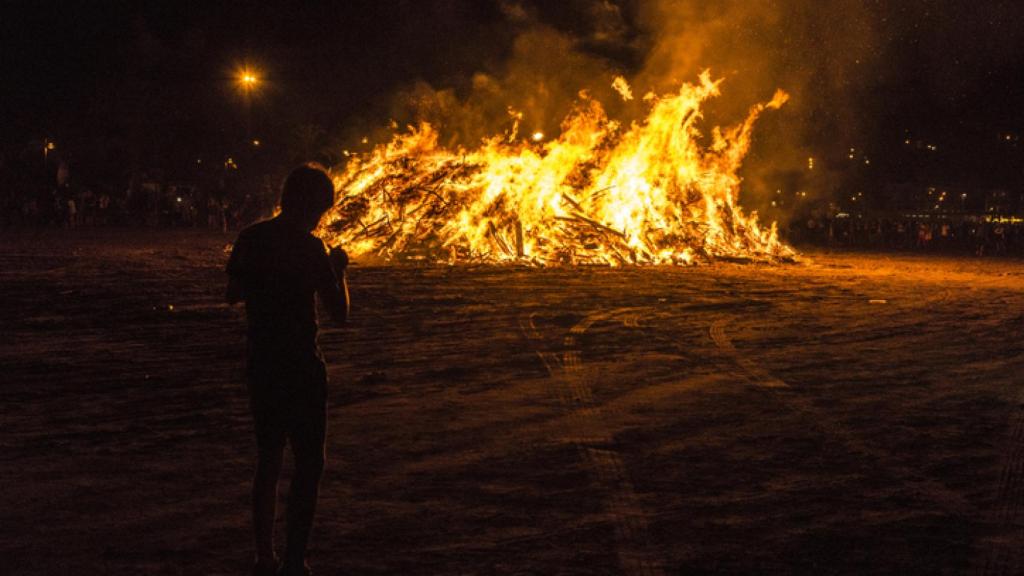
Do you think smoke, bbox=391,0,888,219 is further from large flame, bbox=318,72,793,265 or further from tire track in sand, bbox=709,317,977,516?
tire track in sand, bbox=709,317,977,516

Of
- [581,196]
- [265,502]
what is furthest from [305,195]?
[581,196]

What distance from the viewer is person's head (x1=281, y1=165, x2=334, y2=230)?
3.96 metres

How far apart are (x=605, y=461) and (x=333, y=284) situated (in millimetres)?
2638

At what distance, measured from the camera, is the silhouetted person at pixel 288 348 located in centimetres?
381

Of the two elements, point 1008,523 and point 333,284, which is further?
point 1008,523

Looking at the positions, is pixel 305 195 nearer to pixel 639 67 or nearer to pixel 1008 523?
pixel 1008 523

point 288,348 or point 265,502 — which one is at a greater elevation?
point 288,348

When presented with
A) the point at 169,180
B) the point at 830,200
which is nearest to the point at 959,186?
the point at 830,200

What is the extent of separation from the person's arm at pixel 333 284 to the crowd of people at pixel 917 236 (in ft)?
111

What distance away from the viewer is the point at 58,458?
19.1ft

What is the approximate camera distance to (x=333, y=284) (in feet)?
12.8

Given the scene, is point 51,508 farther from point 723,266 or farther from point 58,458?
point 723,266

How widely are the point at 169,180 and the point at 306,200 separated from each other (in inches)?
2090

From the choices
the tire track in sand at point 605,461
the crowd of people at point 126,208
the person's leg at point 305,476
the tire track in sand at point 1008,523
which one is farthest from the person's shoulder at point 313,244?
the crowd of people at point 126,208
